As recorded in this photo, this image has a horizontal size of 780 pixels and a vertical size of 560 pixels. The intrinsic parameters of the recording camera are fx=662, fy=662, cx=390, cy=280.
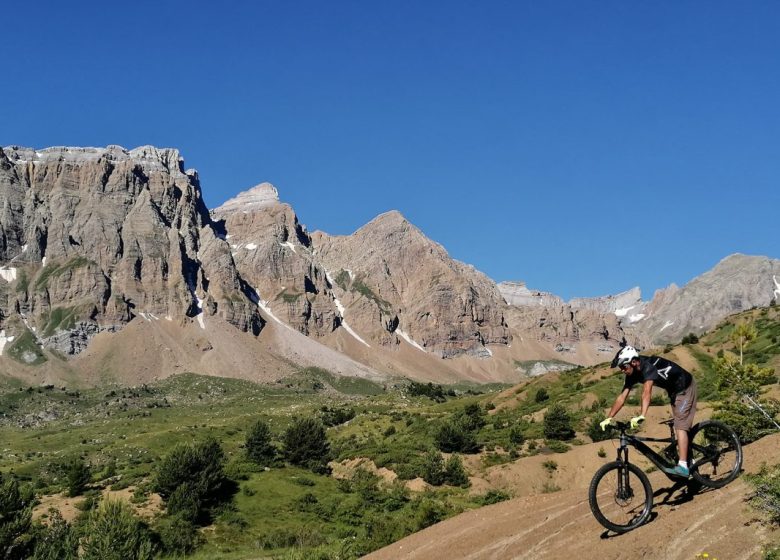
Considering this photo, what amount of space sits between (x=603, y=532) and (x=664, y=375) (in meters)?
3.87

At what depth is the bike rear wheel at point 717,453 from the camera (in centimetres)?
1338

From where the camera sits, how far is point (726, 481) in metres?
13.4

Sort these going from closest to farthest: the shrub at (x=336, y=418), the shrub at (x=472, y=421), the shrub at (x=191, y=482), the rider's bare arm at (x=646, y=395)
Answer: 1. the rider's bare arm at (x=646, y=395)
2. the shrub at (x=191, y=482)
3. the shrub at (x=472, y=421)
4. the shrub at (x=336, y=418)

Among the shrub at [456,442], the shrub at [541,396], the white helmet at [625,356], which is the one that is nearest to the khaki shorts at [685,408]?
the white helmet at [625,356]

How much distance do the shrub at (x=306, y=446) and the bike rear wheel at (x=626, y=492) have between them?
40.0 metres

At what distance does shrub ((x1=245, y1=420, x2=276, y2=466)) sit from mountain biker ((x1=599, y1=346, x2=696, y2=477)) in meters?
42.4

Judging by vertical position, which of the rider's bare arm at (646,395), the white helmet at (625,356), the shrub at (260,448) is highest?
the shrub at (260,448)

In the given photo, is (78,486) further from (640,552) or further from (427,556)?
(640,552)

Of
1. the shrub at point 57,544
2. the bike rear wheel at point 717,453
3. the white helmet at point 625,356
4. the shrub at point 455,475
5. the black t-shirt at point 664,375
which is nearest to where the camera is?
the white helmet at point 625,356

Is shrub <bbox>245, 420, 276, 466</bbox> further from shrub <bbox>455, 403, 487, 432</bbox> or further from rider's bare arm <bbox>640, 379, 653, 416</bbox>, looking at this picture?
rider's bare arm <bbox>640, 379, 653, 416</bbox>

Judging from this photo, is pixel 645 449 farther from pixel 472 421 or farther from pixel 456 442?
pixel 472 421

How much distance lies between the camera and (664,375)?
13.0 metres

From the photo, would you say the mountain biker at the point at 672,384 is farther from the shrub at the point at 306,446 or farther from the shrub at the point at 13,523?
the shrub at the point at 306,446

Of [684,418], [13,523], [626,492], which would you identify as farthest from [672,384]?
[13,523]
